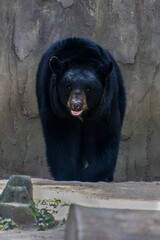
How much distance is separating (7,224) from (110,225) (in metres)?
2.90

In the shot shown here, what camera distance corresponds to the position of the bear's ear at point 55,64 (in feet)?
25.2

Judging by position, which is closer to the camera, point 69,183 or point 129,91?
point 69,183

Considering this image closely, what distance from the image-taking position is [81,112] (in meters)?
7.57

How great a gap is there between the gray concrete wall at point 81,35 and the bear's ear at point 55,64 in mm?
2497

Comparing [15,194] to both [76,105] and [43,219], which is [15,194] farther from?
[76,105]

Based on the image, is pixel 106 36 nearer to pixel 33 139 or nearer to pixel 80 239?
pixel 33 139

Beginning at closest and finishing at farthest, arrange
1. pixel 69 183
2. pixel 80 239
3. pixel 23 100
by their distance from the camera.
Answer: pixel 80 239
pixel 69 183
pixel 23 100

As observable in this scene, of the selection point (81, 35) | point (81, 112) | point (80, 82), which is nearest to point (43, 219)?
point (81, 112)

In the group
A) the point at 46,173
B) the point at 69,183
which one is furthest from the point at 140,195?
the point at 46,173

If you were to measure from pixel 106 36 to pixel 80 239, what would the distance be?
871 cm

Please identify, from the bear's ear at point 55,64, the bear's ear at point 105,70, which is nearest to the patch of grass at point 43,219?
the bear's ear at point 55,64

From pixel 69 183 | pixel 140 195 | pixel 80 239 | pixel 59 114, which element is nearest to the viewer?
pixel 80 239

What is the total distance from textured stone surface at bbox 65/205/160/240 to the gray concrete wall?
8455 mm

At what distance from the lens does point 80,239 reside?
5.80 ft
